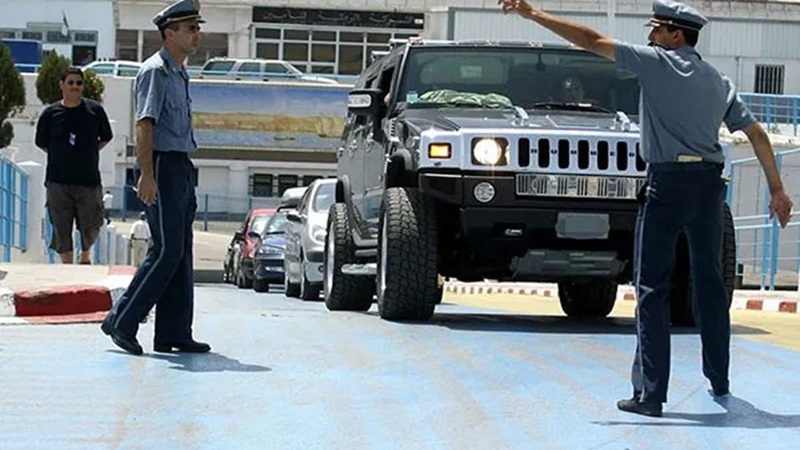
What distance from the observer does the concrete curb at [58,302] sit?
9844mm

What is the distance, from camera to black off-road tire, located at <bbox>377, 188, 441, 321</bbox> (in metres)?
10.1

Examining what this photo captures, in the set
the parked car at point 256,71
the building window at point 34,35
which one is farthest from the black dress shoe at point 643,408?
the building window at point 34,35

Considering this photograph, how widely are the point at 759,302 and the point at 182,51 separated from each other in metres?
9.25

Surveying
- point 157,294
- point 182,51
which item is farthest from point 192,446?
point 182,51

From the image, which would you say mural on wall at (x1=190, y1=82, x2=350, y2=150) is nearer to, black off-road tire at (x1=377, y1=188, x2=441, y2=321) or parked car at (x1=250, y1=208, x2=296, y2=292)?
parked car at (x1=250, y1=208, x2=296, y2=292)

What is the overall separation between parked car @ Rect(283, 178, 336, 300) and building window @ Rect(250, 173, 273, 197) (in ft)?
128

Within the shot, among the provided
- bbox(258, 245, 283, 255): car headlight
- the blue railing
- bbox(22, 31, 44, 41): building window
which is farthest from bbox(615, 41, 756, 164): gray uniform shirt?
bbox(22, 31, 44, 41): building window

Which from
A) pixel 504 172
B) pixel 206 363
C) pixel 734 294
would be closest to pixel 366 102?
pixel 504 172

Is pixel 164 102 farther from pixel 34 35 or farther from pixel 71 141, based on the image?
pixel 34 35

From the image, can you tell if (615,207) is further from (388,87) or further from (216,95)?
(216,95)

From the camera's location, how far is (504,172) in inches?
393

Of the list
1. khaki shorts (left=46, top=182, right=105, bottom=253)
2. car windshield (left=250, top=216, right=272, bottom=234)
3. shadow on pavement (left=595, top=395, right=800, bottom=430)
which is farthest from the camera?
car windshield (left=250, top=216, right=272, bottom=234)

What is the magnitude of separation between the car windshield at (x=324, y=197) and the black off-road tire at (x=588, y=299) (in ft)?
17.0

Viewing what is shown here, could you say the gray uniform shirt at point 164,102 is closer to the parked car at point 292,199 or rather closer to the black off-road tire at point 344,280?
the black off-road tire at point 344,280
